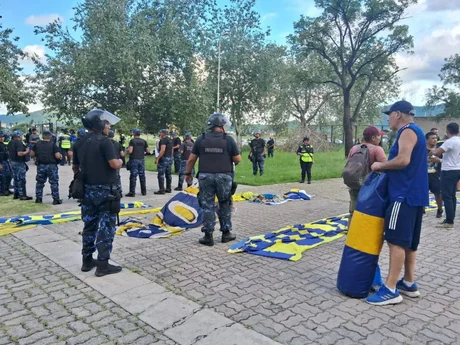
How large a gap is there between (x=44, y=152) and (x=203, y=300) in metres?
7.01

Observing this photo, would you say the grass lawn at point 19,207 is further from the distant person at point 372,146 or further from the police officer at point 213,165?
the distant person at point 372,146

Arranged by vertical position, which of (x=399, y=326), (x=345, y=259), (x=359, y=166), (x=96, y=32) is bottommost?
(x=399, y=326)

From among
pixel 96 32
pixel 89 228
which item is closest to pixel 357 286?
pixel 89 228

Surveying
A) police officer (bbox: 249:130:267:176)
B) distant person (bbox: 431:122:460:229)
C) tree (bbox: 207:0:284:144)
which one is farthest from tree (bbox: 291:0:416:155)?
distant person (bbox: 431:122:460:229)

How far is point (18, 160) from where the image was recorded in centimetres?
1022

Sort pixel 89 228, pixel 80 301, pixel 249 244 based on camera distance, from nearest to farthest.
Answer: pixel 80 301 → pixel 89 228 → pixel 249 244

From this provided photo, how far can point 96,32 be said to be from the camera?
960 inches

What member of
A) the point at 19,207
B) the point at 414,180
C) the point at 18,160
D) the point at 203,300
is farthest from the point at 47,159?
the point at 414,180

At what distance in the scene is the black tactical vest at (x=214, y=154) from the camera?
587 centimetres

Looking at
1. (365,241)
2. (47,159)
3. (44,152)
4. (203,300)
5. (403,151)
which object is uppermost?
(403,151)

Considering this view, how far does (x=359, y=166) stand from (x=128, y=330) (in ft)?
12.1

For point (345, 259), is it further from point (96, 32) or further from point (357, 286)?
point (96, 32)

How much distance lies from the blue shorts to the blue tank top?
0.07 meters

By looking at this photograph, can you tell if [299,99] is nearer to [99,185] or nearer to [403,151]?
[99,185]
